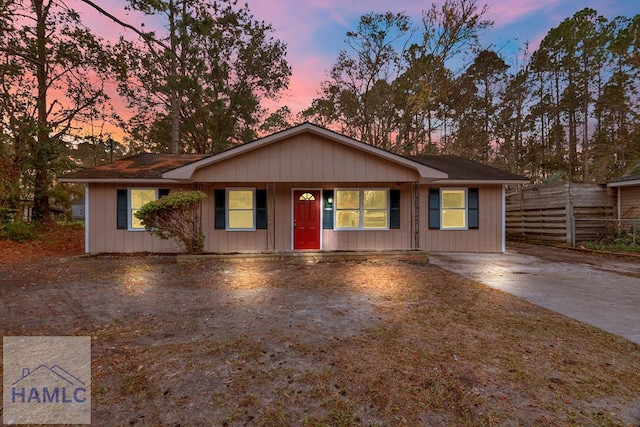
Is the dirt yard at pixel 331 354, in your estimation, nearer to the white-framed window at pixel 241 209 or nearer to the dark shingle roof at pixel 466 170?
the white-framed window at pixel 241 209

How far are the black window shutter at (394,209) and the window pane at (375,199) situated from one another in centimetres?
20

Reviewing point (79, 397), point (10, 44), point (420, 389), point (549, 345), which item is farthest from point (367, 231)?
point (10, 44)

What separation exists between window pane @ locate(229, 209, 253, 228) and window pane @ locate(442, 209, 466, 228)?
6613 millimetres

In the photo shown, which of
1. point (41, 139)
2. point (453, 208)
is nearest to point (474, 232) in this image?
point (453, 208)

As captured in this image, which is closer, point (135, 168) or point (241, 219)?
point (241, 219)

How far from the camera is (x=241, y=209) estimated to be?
10.2 m

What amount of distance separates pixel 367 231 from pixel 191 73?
50.0ft

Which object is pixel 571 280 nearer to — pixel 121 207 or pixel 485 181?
pixel 485 181

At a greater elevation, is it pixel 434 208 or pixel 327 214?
pixel 434 208

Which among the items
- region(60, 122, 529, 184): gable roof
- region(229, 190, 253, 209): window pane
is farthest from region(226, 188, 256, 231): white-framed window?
region(60, 122, 529, 184): gable roof

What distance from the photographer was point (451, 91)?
20.7 metres

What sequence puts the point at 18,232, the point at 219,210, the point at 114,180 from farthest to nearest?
the point at 18,232 < the point at 219,210 < the point at 114,180

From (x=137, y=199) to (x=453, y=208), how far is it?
10.6 m

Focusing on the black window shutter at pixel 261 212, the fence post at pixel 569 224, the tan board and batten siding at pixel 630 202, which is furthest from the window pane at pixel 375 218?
the tan board and batten siding at pixel 630 202
